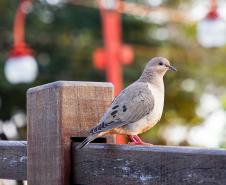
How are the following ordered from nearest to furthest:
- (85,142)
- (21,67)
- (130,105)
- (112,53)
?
(85,142) < (130,105) < (21,67) < (112,53)

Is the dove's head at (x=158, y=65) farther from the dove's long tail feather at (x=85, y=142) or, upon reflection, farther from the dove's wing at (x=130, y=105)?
the dove's long tail feather at (x=85, y=142)

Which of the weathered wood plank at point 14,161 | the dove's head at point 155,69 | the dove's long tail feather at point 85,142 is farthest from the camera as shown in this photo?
the dove's head at point 155,69

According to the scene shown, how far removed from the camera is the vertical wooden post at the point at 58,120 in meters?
3.06

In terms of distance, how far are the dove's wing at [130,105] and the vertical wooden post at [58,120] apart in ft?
1.14

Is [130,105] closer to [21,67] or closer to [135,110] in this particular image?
[135,110]

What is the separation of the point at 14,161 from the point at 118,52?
11146 millimetres

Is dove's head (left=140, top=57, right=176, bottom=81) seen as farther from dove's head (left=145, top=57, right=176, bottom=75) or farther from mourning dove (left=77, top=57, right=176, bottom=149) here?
mourning dove (left=77, top=57, right=176, bottom=149)

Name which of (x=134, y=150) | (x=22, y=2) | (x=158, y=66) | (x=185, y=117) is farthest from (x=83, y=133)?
(x=185, y=117)

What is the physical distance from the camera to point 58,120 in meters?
3.07

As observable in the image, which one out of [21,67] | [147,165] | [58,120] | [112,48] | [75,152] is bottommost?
[147,165]

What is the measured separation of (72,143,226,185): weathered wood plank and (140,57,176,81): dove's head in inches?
A: 58.0

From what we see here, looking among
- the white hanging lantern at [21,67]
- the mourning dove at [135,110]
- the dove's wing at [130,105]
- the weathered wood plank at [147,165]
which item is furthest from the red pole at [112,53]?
the weathered wood plank at [147,165]

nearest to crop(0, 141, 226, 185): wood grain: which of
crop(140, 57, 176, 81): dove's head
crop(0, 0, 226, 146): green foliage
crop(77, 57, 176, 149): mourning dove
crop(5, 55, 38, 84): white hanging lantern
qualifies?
crop(77, 57, 176, 149): mourning dove

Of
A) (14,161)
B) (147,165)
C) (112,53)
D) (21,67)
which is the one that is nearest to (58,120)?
(14,161)
